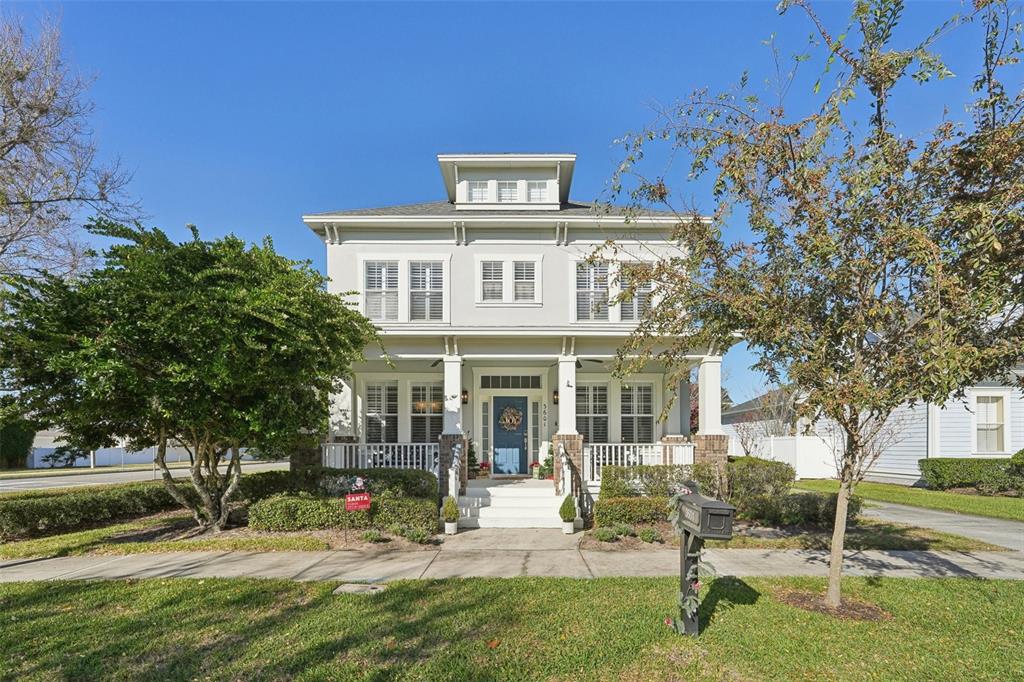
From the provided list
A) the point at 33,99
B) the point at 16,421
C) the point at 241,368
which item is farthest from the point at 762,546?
the point at 33,99

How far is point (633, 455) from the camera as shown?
12133 millimetres

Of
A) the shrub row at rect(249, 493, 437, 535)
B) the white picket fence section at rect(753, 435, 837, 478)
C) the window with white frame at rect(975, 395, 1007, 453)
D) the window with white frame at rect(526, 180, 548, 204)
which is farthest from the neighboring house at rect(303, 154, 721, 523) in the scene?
the window with white frame at rect(975, 395, 1007, 453)

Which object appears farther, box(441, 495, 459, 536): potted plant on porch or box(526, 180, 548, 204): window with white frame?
box(526, 180, 548, 204): window with white frame

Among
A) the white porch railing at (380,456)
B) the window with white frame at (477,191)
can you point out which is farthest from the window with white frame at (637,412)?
the window with white frame at (477,191)

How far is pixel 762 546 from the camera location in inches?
334

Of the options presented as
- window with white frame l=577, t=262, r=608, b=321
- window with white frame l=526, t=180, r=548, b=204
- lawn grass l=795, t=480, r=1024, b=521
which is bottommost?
lawn grass l=795, t=480, r=1024, b=521

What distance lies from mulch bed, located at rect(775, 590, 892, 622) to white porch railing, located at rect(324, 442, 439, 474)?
24.6 ft

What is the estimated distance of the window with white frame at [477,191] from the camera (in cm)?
1436

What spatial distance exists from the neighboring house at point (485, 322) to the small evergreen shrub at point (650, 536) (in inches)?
108

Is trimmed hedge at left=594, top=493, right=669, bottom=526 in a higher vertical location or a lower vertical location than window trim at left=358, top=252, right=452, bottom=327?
lower

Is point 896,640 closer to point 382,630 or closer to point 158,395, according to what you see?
point 382,630

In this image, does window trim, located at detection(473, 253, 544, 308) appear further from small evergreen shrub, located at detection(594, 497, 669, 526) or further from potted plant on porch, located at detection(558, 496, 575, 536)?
small evergreen shrub, located at detection(594, 497, 669, 526)

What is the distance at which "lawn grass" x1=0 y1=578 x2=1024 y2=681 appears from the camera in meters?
4.17

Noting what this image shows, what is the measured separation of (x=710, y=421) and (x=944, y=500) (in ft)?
26.6
